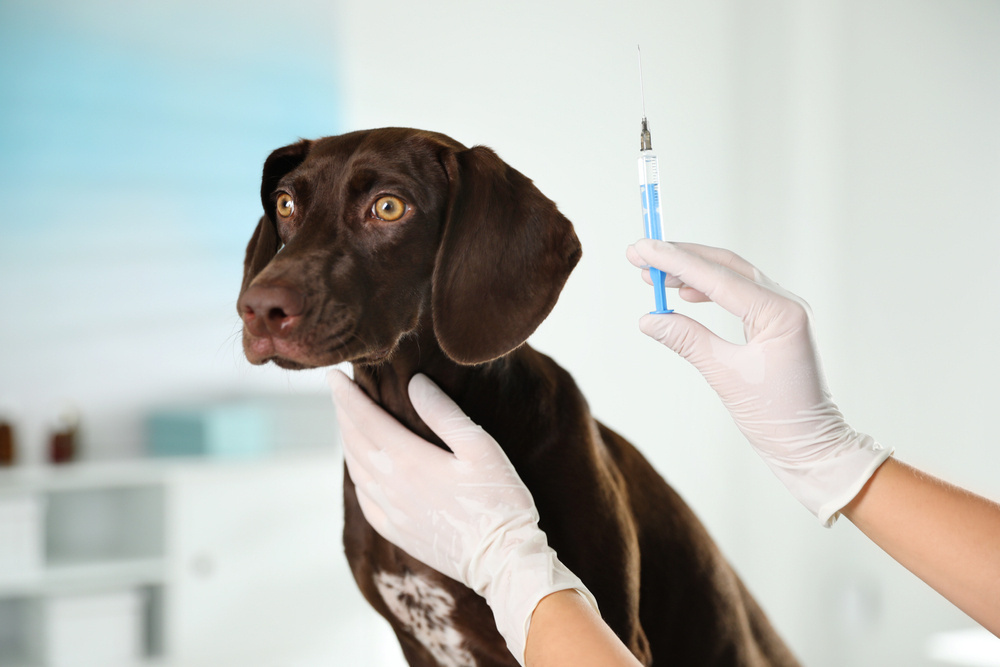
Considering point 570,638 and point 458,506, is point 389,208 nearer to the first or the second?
point 458,506

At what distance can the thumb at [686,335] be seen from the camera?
3.74 ft

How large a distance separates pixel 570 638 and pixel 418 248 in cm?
60

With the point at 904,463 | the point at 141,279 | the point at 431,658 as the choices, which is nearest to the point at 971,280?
the point at 904,463

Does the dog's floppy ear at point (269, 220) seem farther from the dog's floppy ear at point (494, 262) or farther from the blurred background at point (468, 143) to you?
the blurred background at point (468, 143)

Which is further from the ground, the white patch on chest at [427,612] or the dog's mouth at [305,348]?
the dog's mouth at [305,348]

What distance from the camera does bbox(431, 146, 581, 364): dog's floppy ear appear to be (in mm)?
1118

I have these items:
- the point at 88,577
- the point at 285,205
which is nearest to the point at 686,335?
the point at 285,205

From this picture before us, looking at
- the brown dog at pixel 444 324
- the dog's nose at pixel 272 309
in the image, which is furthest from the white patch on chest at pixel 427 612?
the dog's nose at pixel 272 309

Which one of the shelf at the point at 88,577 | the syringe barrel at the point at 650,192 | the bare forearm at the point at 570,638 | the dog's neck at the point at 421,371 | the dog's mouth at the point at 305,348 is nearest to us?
the bare forearm at the point at 570,638

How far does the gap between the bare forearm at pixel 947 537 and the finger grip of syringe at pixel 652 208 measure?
411 mm

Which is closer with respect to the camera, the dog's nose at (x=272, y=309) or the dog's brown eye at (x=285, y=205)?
the dog's nose at (x=272, y=309)

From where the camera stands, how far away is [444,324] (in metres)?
1.13

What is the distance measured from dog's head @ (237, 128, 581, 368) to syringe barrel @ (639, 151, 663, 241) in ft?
0.41

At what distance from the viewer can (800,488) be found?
1135 mm
